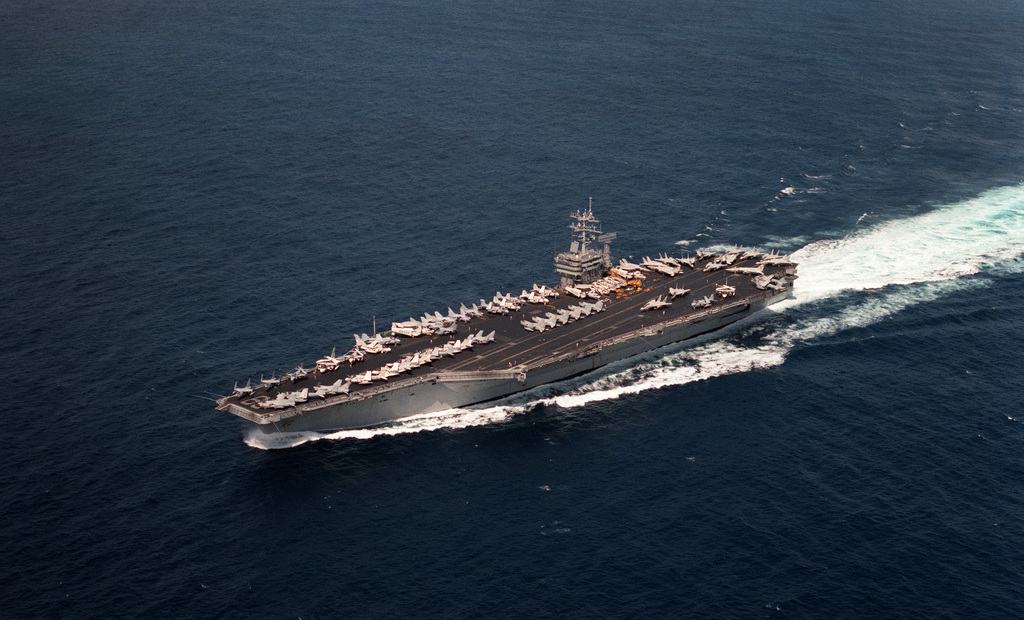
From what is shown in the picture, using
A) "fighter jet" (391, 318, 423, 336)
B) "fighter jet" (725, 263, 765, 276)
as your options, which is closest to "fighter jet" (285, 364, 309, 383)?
"fighter jet" (391, 318, 423, 336)

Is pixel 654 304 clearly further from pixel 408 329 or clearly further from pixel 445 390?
pixel 445 390

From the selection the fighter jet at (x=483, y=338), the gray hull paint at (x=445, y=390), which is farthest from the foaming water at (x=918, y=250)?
the fighter jet at (x=483, y=338)

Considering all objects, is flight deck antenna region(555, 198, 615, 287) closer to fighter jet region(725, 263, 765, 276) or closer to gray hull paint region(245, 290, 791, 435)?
gray hull paint region(245, 290, 791, 435)

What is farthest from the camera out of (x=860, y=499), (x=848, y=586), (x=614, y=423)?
(x=614, y=423)

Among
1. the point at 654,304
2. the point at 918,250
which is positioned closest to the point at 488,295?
the point at 654,304

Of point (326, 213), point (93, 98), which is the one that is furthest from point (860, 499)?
point (93, 98)

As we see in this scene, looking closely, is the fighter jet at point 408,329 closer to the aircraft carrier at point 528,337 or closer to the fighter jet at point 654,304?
the aircraft carrier at point 528,337

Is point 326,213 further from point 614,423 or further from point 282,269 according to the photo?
point 614,423
